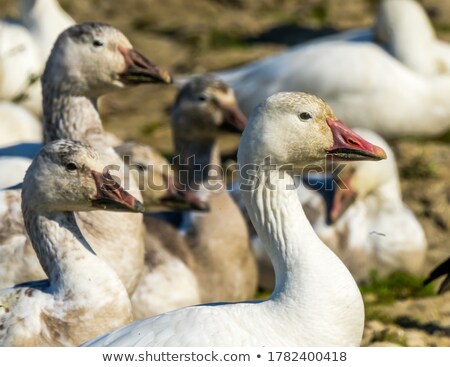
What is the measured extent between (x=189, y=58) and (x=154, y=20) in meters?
2.13

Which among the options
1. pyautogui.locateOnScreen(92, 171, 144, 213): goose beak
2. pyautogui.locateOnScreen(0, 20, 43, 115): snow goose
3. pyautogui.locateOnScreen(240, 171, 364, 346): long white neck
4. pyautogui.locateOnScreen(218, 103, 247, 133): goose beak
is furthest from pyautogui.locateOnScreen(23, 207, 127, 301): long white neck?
pyautogui.locateOnScreen(0, 20, 43, 115): snow goose

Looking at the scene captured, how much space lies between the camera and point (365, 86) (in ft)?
36.0

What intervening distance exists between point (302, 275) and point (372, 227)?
3.63m

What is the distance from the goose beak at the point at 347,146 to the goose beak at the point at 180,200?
2152 mm

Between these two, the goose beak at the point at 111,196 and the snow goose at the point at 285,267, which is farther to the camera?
the goose beak at the point at 111,196

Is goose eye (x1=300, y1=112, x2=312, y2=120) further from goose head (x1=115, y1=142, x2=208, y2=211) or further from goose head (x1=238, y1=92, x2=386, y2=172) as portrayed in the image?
goose head (x1=115, y1=142, x2=208, y2=211)

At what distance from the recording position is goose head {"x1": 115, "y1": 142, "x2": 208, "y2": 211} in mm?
7793

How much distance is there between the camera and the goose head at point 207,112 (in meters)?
8.48

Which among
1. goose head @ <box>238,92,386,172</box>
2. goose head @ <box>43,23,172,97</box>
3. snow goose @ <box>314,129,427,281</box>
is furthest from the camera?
snow goose @ <box>314,129,427,281</box>

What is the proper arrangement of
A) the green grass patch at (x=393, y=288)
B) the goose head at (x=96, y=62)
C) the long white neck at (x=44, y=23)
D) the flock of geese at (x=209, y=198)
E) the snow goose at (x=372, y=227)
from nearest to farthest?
the flock of geese at (x=209, y=198)
the goose head at (x=96, y=62)
the green grass patch at (x=393, y=288)
the snow goose at (x=372, y=227)
the long white neck at (x=44, y=23)

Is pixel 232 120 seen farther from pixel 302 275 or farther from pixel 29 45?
pixel 29 45

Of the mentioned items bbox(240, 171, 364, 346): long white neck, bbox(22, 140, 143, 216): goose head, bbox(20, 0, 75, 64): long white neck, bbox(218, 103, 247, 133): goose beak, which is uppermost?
bbox(20, 0, 75, 64): long white neck

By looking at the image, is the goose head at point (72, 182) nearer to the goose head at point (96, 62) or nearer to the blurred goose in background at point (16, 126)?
the goose head at point (96, 62)

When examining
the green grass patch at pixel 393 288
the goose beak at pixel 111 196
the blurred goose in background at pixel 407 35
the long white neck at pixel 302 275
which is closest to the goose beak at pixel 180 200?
the green grass patch at pixel 393 288
